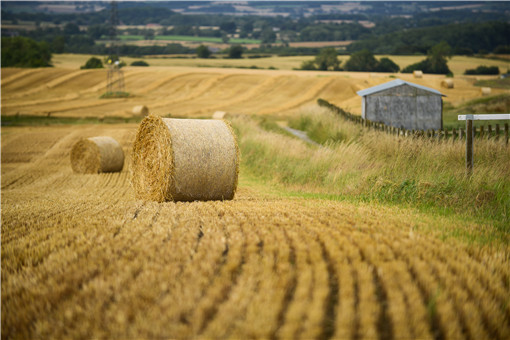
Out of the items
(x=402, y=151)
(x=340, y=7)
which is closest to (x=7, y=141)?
(x=402, y=151)

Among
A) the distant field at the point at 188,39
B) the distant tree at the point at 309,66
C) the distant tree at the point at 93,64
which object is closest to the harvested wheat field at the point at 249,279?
the distant tree at the point at 309,66

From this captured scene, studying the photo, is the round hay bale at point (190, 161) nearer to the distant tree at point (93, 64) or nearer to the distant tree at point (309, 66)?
the distant tree at point (309, 66)

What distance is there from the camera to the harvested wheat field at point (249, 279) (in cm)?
344

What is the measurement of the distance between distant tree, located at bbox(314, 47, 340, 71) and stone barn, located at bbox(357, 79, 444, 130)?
4571 cm

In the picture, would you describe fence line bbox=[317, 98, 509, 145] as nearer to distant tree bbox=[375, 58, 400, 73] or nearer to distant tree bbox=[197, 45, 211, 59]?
distant tree bbox=[375, 58, 400, 73]

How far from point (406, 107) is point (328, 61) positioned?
47276 mm

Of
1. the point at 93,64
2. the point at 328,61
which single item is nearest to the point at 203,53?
the point at 93,64

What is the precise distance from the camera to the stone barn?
21859 mm

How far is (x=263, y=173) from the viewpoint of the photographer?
14.6 m

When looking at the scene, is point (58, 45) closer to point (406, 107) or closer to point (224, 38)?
point (224, 38)

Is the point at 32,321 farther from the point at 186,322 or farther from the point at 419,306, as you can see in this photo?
the point at 419,306

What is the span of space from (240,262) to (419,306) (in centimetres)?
152

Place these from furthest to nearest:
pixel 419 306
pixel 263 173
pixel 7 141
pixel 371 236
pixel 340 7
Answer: pixel 340 7
pixel 7 141
pixel 263 173
pixel 371 236
pixel 419 306

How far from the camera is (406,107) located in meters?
21.9
